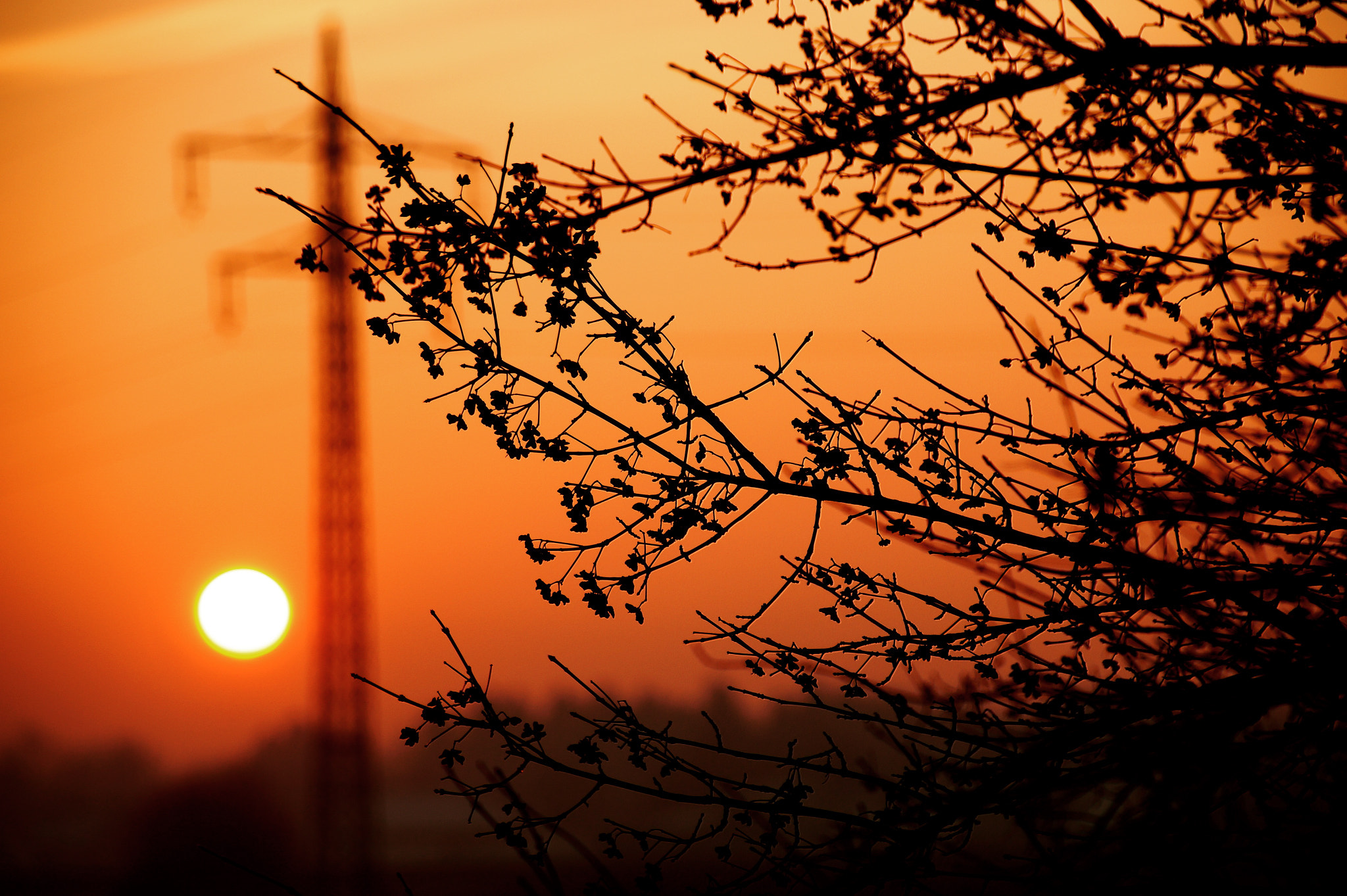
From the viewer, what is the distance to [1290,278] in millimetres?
2939

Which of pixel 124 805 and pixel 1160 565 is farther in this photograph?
pixel 124 805

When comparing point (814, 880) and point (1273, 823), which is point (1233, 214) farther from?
point (814, 880)

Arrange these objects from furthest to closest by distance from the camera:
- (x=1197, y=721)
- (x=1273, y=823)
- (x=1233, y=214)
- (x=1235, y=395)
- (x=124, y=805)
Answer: (x=124, y=805) < (x=1233, y=214) < (x=1235, y=395) < (x=1197, y=721) < (x=1273, y=823)

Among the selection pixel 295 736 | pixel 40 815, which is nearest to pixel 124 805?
pixel 295 736

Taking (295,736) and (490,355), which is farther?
(295,736)

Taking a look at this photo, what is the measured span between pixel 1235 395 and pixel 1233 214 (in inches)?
25.9

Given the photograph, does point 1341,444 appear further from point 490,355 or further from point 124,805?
point 124,805

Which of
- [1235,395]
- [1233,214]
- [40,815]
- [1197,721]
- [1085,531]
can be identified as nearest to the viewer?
[1197,721]

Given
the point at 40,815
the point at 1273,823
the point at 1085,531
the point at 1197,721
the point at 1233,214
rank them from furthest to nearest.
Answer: the point at 40,815
the point at 1233,214
the point at 1085,531
the point at 1197,721
the point at 1273,823

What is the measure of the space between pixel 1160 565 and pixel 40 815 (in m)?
43.5

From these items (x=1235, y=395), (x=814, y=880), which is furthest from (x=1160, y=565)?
(x=814, y=880)

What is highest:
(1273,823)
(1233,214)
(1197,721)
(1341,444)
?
(1233,214)

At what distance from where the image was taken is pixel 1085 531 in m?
2.82

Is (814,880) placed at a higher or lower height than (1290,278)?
lower
